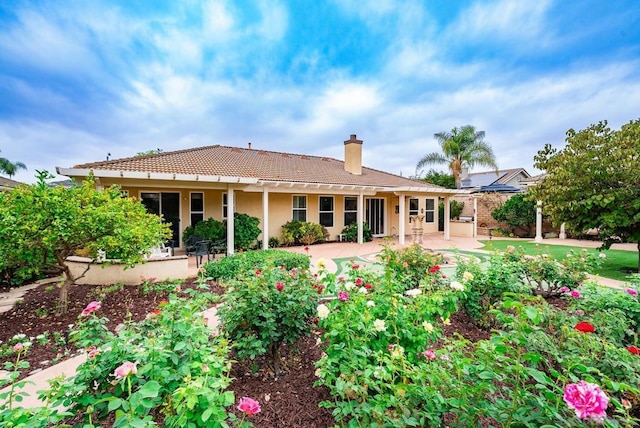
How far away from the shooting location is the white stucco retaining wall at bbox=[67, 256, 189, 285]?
692 cm

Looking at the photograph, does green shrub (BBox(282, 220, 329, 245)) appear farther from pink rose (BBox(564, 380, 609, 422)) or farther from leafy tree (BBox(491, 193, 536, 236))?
pink rose (BBox(564, 380, 609, 422))

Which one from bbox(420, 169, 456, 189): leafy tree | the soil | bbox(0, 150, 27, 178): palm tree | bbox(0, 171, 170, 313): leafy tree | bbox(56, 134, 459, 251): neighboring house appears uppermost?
bbox(0, 150, 27, 178): palm tree

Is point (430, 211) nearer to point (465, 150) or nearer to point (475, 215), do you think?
point (475, 215)

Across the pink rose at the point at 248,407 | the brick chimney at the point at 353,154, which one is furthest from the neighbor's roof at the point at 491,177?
the pink rose at the point at 248,407

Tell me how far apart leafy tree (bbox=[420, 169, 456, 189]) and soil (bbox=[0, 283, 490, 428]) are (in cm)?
2483

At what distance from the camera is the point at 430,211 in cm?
2042

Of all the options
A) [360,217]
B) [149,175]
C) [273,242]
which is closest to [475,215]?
[360,217]

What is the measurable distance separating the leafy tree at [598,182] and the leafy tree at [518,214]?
957 cm

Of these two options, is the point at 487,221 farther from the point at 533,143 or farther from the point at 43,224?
the point at 43,224

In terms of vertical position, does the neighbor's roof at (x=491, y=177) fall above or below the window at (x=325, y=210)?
above

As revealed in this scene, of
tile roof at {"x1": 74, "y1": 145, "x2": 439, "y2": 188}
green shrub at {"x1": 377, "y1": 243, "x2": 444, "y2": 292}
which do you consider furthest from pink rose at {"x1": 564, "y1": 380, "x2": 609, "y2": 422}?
tile roof at {"x1": 74, "y1": 145, "x2": 439, "y2": 188}

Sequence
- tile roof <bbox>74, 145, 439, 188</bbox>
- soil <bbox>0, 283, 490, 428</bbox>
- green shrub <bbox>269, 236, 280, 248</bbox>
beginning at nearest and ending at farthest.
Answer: soil <bbox>0, 283, 490, 428</bbox> < tile roof <bbox>74, 145, 439, 188</bbox> < green shrub <bbox>269, 236, 280, 248</bbox>

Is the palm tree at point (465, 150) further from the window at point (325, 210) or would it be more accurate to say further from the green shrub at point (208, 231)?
the green shrub at point (208, 231)

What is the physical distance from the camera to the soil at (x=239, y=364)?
8.47ft
